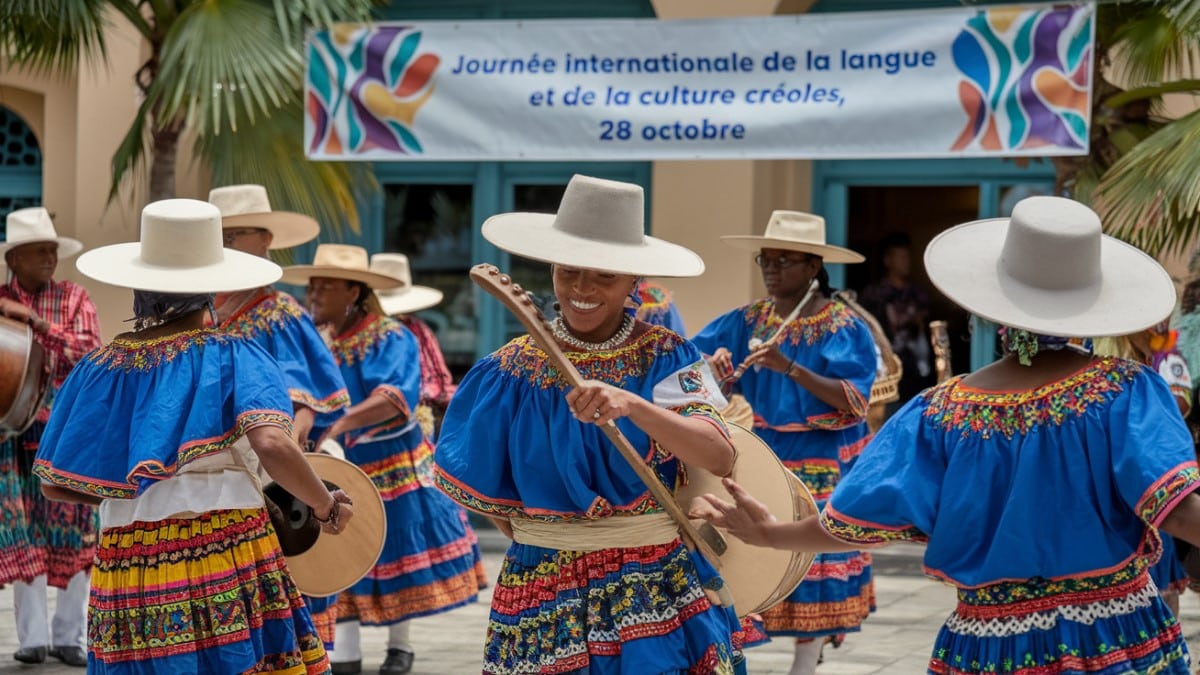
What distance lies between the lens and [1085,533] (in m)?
3.54

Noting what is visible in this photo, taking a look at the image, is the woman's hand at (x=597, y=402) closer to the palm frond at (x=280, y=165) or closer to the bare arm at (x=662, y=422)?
the bare arm at (x=662, y=422)

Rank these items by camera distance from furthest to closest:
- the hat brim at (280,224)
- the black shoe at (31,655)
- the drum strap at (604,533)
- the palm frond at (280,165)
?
1. the palm frond at (280,165)
2. the black shoe at (31,655)
3. the hat brim at (280,224)
4. the drum strap at (604,533)

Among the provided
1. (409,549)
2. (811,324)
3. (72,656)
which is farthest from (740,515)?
(72,656)

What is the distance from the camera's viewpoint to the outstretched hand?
12.7 feet

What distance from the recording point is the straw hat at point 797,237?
7457mm

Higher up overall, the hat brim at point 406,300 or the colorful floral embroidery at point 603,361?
the hat brim at point 406,300

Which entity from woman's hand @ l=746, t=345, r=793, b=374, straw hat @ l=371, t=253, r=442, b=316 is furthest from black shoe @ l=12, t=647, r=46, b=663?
woman's hand @ l=746, t=345, r=793, b=374

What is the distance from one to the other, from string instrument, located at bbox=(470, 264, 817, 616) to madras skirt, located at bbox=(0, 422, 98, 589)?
13.3ft

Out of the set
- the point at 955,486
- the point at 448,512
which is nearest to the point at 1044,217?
the point at 955,486

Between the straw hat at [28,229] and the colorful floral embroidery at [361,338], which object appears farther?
the straw hat at [28,229]

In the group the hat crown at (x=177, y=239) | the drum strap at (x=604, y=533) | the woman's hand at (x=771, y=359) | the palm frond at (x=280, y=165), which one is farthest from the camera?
the palm frond at (x=280, y=165)

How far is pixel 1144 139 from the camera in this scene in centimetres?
841

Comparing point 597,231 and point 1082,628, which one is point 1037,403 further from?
point 597,231

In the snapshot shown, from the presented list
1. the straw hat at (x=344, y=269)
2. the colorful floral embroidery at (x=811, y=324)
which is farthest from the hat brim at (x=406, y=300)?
the colorful floral embroidery at (x=811, y=324)
